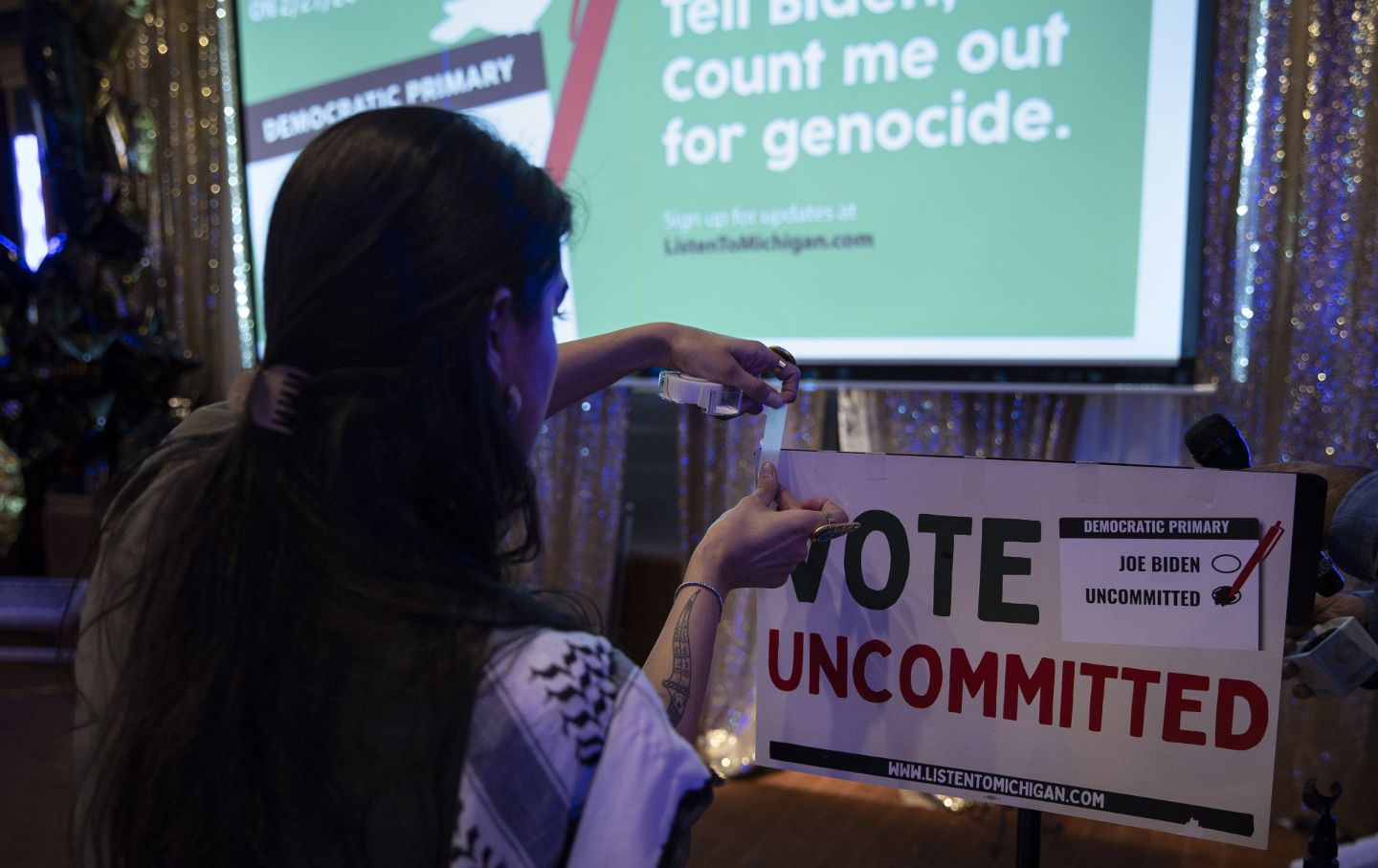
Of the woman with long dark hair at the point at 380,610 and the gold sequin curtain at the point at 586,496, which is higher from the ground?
the woman with long dark hair at the point at 380,610

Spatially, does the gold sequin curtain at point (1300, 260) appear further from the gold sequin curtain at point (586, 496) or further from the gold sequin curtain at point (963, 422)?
the gold sequin curtain at point (586, 496)

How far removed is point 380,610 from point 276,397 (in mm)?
164

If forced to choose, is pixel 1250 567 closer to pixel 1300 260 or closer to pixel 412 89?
pixel 1300 260

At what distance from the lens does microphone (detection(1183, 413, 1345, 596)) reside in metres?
1.08

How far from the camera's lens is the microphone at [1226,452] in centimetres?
108

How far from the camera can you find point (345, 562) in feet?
2.10

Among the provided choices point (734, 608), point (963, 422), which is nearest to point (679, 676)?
point (963, 422)

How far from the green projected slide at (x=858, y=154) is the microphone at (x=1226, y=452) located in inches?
46.4

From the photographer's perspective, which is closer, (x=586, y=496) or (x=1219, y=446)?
(x=1219, y=446)

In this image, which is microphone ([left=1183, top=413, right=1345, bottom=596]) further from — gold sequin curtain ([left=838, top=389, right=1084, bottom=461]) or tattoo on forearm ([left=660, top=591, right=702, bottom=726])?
gold sequin curtain ([left=838, top=389, right=1084, bottom=461])

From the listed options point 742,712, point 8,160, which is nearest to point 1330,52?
point 742,712

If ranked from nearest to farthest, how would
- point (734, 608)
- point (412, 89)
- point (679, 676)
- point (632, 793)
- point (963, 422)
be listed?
point (632, 793) < point (679, 676) < point (963, 422) < point (734, 608) < point (412, 89)

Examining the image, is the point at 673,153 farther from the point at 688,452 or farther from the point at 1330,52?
the point at 1330,52

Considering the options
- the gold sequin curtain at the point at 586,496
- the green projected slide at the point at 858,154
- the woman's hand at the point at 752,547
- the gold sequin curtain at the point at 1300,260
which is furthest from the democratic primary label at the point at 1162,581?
the gold sequin curtain at the point at 586,496
